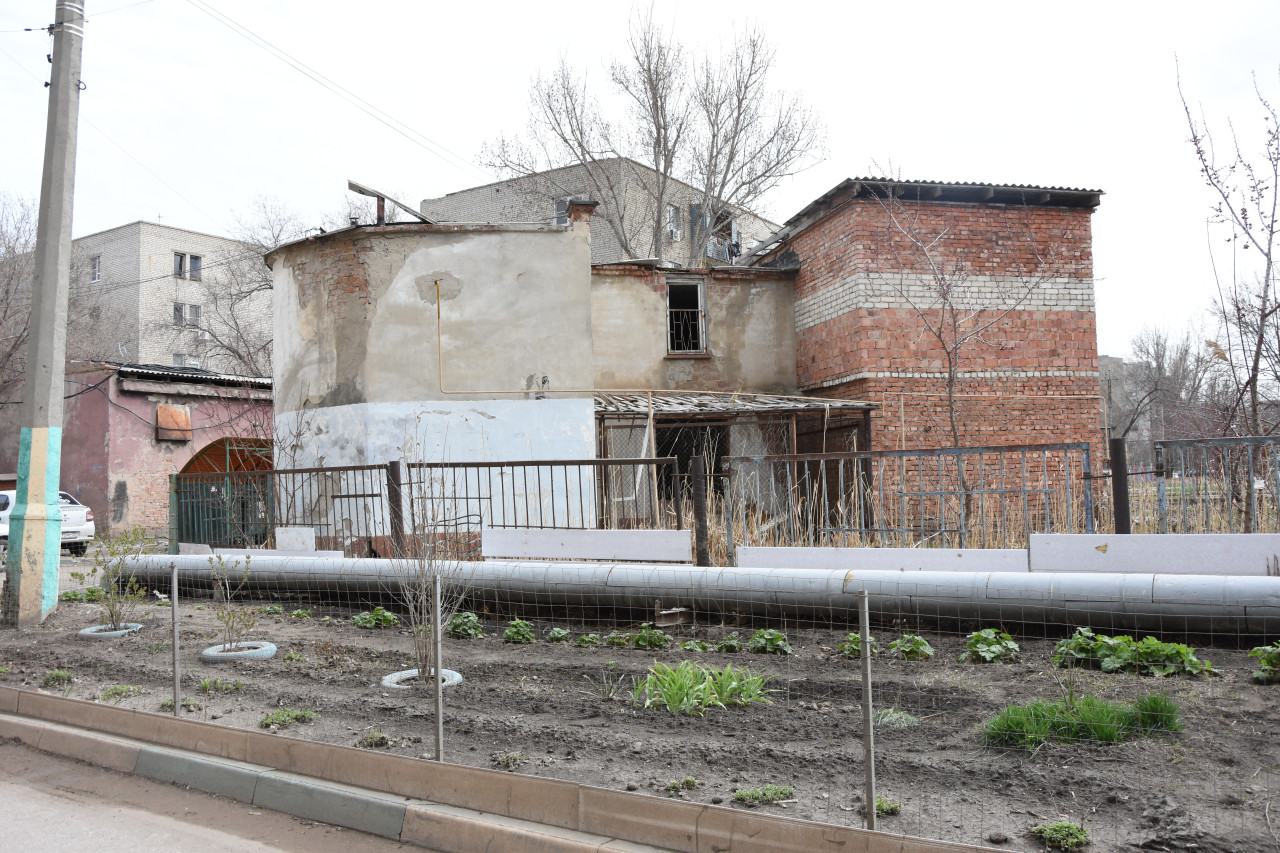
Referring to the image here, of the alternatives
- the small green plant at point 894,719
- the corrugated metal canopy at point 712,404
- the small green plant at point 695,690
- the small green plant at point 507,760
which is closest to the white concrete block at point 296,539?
the corrugated metal canopy at point 712,404

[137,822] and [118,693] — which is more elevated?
[118,693]

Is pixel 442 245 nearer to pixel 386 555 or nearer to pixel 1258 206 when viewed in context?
pixel 386 555

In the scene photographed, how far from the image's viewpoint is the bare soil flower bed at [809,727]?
3.86 meters

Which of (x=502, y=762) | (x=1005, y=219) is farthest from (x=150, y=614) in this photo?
(x=1005, y=219)

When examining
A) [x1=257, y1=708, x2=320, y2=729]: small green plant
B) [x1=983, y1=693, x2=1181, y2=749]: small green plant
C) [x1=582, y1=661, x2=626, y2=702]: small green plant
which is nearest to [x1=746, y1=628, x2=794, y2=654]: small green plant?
[x1=582, y1=661, x2=626, y2=702]: small green plant

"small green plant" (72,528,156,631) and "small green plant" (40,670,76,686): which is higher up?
"small green plant" (72,528,156,631)

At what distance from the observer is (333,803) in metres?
4.62

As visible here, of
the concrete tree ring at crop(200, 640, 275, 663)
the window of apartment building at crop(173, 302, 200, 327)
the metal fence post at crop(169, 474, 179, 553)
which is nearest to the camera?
the concrete tree ring at crop(200, 640, 275, 663)

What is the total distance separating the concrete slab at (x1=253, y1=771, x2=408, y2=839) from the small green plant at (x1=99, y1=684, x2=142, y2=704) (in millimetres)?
2056

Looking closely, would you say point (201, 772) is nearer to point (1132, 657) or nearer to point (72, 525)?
point (1132, 657)

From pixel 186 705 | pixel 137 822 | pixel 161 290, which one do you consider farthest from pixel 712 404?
pixel 161 290

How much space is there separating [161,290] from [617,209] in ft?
89.5

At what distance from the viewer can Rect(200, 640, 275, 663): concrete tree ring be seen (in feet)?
24.9

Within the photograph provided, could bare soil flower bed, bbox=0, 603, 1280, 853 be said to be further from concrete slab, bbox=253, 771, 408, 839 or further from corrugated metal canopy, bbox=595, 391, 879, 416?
corrugated metal canopy, bbox=595, 391, 879, 416
